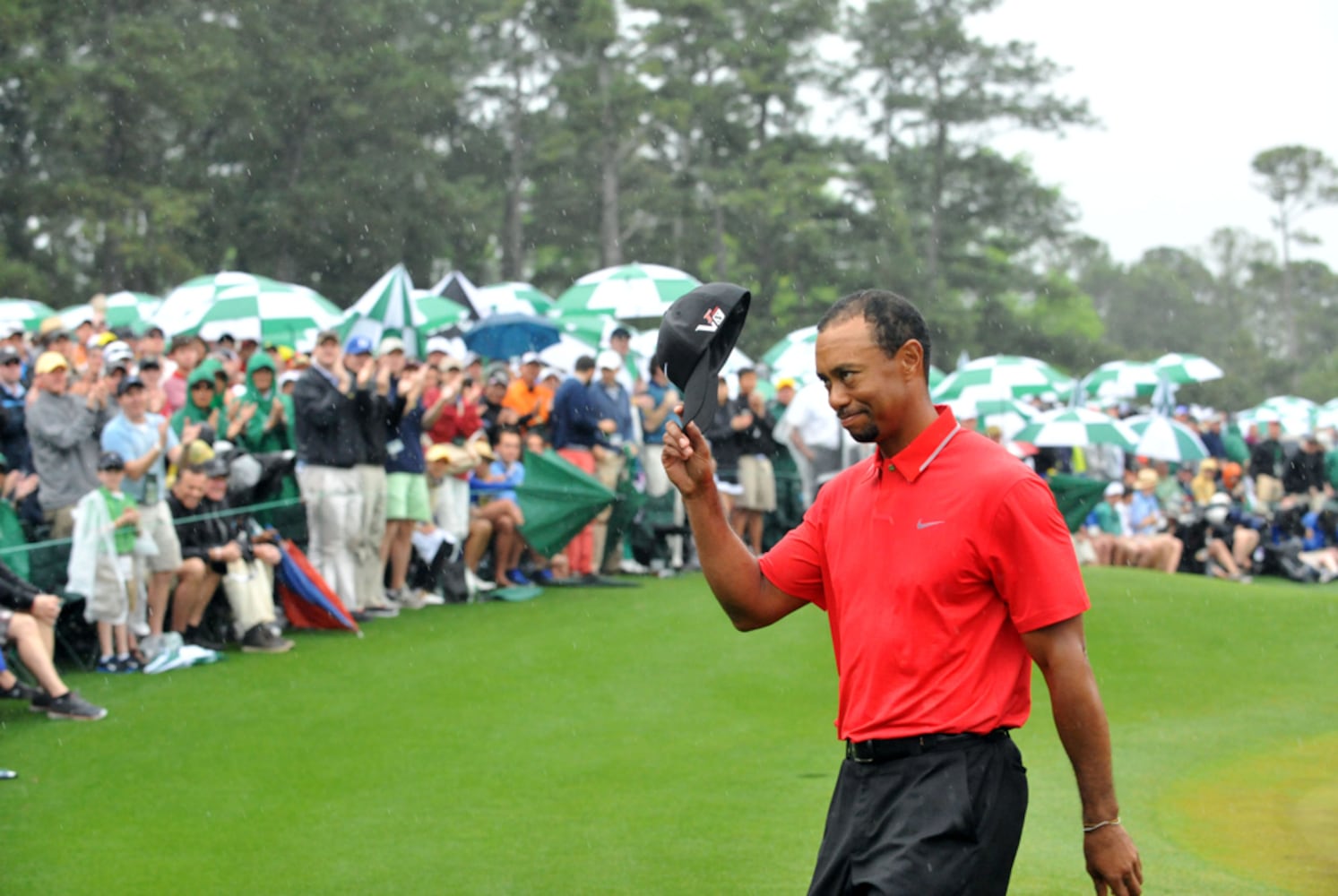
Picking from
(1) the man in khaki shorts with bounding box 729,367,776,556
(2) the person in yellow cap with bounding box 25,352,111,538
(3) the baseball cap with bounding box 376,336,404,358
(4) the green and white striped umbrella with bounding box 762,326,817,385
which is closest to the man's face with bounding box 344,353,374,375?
(3) the baseball cap with bounding box 376,336,404,358

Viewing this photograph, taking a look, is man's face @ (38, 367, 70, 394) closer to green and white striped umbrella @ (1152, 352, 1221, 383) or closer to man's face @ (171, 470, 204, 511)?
man's face @ (171, 470, 204, 511)

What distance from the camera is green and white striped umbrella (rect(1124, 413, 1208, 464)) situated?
21047mm

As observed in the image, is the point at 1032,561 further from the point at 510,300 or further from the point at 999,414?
the point at 999,414

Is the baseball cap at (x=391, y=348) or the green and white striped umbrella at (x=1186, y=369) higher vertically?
the baseball cap at (x=391, y=348)

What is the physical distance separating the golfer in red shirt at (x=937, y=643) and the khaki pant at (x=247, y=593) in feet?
28.3

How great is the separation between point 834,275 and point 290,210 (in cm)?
1625

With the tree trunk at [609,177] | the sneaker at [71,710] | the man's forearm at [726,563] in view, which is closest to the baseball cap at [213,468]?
the sneaker at [71,710]

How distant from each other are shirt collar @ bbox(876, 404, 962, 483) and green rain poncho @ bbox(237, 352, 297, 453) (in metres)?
10.1

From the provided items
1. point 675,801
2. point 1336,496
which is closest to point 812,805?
point 675,801

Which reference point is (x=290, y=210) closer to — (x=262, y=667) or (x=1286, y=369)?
(x=262, y=667)

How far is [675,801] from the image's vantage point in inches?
315

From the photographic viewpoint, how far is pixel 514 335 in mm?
18484

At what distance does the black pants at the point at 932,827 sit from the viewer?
3521mm

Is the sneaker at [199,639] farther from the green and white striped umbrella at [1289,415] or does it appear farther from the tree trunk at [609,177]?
the tree trunk at [609,177]
